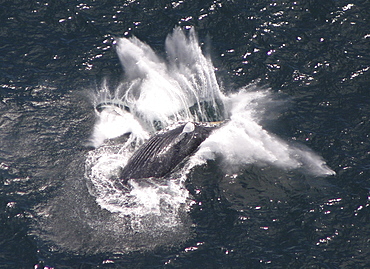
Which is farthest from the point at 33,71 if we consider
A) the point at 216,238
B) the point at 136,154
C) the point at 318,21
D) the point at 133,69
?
the point at 318,21

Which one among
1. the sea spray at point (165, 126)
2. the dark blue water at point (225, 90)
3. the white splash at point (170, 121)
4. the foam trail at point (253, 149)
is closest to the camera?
the dark blue water at point (225, 90)

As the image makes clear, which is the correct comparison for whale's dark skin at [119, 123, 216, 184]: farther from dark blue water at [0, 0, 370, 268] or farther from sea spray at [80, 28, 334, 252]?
dark blue water at [0, 0, 370, 268]

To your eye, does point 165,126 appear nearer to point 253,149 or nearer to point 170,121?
point 170,121

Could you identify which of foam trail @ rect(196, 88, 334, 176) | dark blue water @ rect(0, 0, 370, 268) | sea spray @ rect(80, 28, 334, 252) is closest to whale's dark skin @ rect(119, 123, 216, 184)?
sea spray @ rect(80, 28, 334, 252)

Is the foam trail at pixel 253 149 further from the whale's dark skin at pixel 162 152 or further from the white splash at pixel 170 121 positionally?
the whale's dark skin at pixel 162 152

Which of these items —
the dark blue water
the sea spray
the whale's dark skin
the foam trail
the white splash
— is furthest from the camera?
the foam trail

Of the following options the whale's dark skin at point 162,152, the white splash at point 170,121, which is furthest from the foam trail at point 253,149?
the whale's dark skin at point 162,152

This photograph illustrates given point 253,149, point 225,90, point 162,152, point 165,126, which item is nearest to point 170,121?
point 165,126
